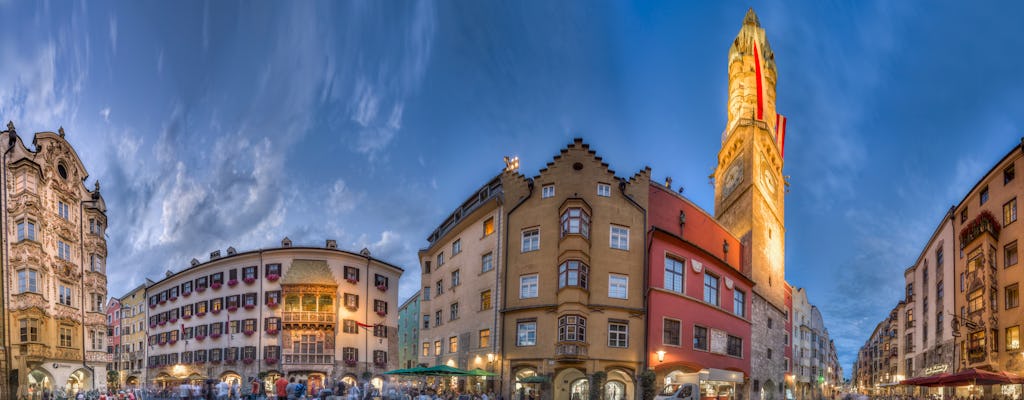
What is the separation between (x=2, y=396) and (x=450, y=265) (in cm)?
3111

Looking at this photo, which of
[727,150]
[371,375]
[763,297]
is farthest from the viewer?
[371,375]

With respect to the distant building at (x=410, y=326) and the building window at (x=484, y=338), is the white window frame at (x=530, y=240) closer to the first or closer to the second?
the building window at (x=484, y=338)

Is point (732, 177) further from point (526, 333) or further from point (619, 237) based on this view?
point (526, 333)

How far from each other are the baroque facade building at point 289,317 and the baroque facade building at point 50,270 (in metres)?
16.1

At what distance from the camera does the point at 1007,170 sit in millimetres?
44219

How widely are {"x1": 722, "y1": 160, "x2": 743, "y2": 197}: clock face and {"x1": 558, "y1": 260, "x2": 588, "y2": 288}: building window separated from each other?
27767 millimetres

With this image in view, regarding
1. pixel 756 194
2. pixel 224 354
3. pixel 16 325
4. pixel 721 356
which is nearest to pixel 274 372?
pixel 224 354

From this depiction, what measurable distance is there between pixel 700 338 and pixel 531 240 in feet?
42.5

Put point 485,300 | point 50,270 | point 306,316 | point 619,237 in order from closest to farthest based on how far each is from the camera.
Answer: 1. point 619,237
2. point 485,300
3. point 50,270
4. point 306,316

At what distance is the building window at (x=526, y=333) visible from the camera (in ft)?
132

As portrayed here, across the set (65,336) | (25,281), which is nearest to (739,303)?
(65,336)

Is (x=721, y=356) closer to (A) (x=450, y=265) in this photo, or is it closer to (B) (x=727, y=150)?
(A) (x=450, y=265)

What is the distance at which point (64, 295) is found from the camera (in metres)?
51.5

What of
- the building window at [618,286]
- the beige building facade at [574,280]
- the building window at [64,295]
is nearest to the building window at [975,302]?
the beige building facade at [574,280]
